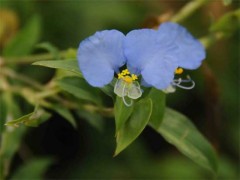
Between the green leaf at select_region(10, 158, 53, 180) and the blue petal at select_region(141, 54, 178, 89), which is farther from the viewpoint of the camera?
the green leaf at select_region(10, 158, 53, 180)

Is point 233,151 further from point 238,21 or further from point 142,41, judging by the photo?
point 142,41

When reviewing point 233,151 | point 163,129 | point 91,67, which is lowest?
point 233,151

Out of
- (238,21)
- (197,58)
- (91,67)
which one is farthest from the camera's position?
(238,21)

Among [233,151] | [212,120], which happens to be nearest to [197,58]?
[212,120]

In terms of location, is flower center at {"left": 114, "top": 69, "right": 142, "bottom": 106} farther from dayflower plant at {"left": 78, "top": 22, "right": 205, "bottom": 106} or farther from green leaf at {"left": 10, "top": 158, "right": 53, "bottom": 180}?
green leaf at {"left": 10, "top": 158, "right": 53, "bottom": 180}

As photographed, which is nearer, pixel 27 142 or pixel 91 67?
pixel 91 67

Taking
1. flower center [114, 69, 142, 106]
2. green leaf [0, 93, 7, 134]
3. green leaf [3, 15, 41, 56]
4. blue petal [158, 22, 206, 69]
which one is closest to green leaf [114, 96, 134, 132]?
flower center [114, 69, 142, 106]
